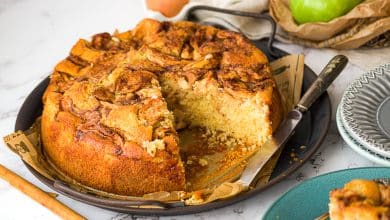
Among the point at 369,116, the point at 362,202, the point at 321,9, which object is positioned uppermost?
the point at 362,202

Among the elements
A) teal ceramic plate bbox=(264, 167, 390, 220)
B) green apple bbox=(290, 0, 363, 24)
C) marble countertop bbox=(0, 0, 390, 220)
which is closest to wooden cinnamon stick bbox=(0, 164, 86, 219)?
marble countertop bbox=(0, 0, 390, 220)

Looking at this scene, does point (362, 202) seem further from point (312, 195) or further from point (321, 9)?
point (321, 9)

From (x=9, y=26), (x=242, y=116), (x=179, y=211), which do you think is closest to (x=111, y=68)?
(x=242, y=116)

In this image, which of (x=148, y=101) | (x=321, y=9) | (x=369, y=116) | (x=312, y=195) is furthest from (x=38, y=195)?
(x=321, y=9)

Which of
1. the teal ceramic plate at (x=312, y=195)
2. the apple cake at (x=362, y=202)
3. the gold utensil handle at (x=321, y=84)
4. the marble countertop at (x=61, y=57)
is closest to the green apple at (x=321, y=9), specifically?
the marble countertop at (x=61, y=57)

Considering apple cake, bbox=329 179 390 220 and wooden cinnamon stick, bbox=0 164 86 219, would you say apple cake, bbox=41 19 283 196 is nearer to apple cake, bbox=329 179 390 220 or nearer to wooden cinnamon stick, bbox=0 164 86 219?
wooden cinnamon stick, bbox=0 164 86 219

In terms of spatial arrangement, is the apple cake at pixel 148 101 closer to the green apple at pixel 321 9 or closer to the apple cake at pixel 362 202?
the green apple at pixel 321 9

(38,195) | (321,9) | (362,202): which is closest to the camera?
(362,202)
